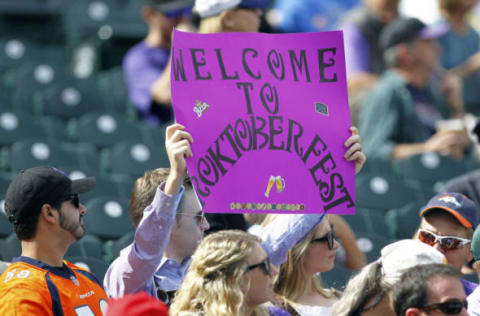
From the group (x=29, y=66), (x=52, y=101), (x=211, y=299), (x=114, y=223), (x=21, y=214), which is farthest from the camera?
(x=29, y=66)

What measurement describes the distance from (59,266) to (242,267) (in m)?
0.70

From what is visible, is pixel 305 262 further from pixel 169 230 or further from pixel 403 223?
pixel 403 223

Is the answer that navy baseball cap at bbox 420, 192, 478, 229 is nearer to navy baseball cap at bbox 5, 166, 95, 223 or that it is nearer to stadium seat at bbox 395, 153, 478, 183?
navy baseball cap at bbox 5, 166, 95, 223

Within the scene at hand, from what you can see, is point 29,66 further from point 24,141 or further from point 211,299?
point 211,299

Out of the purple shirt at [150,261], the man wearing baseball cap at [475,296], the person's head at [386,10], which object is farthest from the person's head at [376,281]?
the person's head at [386,10]

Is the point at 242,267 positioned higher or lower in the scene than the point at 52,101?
higher

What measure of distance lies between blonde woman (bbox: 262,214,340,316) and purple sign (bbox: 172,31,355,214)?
0.45 m

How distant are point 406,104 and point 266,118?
138 inches

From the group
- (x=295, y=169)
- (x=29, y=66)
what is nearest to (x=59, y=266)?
(x=295, y=169)

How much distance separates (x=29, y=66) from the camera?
329 inches

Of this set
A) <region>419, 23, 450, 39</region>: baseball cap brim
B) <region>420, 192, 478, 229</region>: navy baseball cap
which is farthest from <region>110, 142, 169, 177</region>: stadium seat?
<region>420, 192, 478, 229</region>: navy baseball cap

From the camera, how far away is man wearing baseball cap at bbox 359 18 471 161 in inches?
284

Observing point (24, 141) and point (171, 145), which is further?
point (24, 141)

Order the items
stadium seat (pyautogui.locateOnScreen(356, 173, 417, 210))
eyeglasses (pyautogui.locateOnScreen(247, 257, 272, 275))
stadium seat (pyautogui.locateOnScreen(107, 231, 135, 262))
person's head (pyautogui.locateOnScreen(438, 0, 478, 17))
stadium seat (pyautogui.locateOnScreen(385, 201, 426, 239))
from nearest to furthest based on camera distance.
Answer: eyeglasses (pyautogui.locateOnScreen(247, 257, 272, 275))
stadium seat (pyautogui.locateOnScreen(107, 231, 135, 262))
stadium seat (pyautogui.locateOnScreen(385, 201, 426, 239))
stadium seat (pyautogui.locateOnScreen(356, 173, 417, 210))
person's head (pyautogui.locateOnScreen(438, 0, 478, 17))
